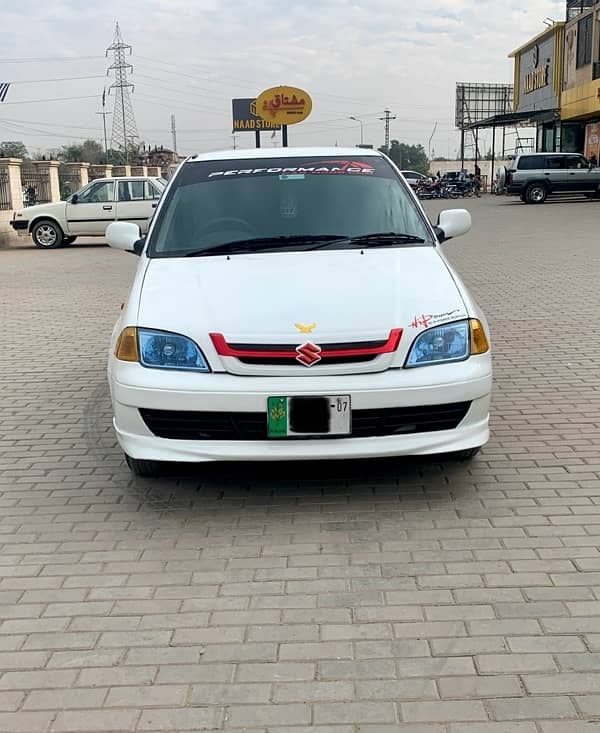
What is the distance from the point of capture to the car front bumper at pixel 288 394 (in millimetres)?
3680

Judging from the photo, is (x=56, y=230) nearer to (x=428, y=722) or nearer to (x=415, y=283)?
(x=415, y=283)

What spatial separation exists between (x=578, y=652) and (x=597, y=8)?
3740 cm

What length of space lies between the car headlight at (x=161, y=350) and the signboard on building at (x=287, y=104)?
2541 cm

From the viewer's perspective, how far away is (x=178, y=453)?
151 inches

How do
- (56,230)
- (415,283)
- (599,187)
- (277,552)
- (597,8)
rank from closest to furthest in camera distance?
(277,552), (415,283), (56,230), (599,187), (597,8)

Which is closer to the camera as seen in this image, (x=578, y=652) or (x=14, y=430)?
(x=578, y=652)

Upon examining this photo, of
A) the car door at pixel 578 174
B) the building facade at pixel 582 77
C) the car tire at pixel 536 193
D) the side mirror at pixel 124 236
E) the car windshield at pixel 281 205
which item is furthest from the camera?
the building facade at pixel 582 77

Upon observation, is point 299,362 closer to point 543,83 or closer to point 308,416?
point 308,416

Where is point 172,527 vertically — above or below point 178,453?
below

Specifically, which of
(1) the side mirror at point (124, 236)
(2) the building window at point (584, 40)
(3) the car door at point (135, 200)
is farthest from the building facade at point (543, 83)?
(1) the side mirror at point (124, 236)

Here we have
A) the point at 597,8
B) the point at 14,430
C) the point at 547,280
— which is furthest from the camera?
the point at 597,8

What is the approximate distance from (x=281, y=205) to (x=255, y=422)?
74.8 inches

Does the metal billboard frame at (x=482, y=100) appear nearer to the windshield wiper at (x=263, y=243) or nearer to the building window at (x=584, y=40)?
the building window at (x=584, y=40)

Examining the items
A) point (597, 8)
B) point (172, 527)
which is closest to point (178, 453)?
point (172, 527)
